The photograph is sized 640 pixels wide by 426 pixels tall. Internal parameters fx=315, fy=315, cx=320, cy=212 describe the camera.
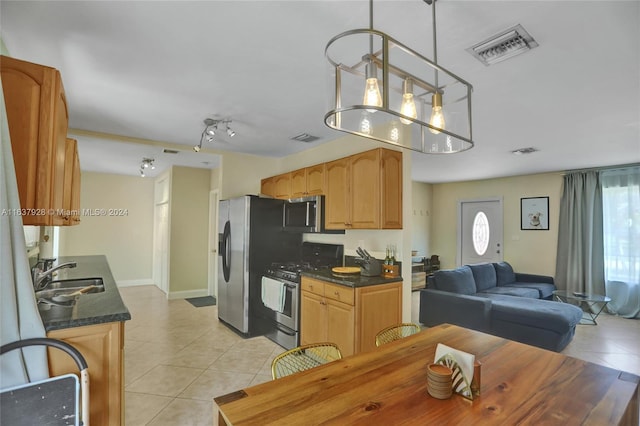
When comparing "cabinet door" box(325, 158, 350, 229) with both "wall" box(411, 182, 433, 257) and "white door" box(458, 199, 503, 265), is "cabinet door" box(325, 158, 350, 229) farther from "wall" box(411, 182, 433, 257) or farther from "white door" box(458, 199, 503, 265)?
"white door" box(458, 199, 503, 265)

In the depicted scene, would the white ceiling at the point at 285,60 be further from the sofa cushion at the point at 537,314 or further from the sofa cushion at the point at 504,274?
the sofa cushion at the point at 504,274

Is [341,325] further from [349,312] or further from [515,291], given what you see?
[515,291]

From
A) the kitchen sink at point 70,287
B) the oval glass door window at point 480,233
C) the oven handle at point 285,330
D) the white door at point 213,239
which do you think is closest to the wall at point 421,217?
the oval glass door window at point 480,233

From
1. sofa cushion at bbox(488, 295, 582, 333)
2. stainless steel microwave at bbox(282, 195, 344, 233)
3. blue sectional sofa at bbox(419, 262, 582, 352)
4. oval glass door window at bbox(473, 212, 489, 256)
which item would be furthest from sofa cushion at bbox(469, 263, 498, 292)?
stainless steel microwave at bbox(282, 195, 344, 233)

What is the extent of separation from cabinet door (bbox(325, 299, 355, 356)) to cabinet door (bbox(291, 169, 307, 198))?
1.54 meters

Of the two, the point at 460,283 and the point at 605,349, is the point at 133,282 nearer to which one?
the point at 460,283

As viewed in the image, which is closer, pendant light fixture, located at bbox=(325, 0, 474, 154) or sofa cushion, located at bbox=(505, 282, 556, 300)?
pendant light fixture, located at bbox=(325, 0, 474, 154)

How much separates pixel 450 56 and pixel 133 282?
24.1ft

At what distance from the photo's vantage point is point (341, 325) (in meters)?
2.88

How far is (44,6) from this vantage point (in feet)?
5.25

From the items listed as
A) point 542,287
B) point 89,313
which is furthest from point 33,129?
point 542,287

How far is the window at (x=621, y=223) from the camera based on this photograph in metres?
5.11

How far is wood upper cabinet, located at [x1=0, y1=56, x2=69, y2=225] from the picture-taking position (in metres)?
1.40

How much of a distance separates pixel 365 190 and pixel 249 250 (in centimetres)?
171
